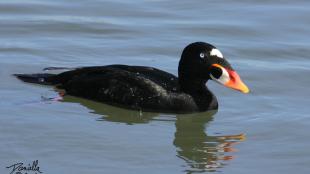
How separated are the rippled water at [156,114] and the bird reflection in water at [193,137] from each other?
0.04 feet

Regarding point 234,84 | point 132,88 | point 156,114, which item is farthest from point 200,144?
point 132,88

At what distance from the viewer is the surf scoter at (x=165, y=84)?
10.6 metres

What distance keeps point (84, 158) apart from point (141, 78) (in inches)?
87.9

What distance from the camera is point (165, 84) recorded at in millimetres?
10797

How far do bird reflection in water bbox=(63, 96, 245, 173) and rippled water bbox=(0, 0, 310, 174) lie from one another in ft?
0.04

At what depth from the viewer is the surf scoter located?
1060 cm

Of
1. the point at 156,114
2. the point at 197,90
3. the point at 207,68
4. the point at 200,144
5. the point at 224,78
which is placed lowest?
the point at 200,144

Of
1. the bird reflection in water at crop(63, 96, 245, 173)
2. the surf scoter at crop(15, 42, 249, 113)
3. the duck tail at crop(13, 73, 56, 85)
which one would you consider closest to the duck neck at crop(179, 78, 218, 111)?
the surf scoter at crop(15, 42, 249, 113)

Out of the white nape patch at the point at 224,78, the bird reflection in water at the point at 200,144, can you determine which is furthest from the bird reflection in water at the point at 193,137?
the white nape patch at the point at 224,78

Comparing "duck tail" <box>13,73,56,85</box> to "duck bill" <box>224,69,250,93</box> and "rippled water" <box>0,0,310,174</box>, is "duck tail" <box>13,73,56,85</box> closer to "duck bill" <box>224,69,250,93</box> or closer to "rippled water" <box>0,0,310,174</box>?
"rippled water" <box>0,0,310,174</box>

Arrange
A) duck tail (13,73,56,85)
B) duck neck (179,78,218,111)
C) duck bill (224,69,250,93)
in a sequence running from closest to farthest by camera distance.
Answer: duck bill (224,69,250,93) < duck neck (179,78,218,111) < duck tail (13,73,56,85)

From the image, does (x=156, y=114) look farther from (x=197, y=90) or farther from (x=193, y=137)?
(x=193, y=137)

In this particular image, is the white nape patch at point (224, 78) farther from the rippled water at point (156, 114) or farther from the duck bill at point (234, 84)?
the rippled water at point (156, 114)

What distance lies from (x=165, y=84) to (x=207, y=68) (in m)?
0.51
